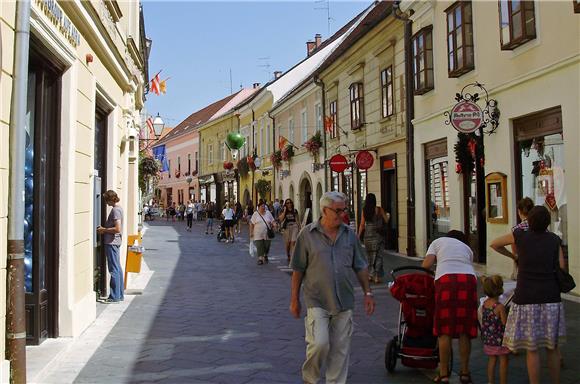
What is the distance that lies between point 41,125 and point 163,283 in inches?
239

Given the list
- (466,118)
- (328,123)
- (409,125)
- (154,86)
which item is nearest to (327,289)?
(466,118)

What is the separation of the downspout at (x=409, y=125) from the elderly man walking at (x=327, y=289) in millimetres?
11495

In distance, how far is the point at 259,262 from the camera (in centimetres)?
1552

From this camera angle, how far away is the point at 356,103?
67.8ft

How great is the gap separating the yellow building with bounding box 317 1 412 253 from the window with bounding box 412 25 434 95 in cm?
119

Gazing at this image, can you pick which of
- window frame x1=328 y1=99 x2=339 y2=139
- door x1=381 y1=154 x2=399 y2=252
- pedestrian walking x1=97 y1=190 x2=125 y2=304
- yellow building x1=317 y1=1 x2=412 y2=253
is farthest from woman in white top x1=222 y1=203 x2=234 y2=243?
pedestrian walking x1=97 y1=190 x2=125 y2=304

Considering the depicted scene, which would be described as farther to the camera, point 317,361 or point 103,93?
point 103,93

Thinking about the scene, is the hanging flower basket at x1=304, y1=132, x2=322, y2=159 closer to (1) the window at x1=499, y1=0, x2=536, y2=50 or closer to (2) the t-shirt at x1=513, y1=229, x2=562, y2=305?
(1) the window at x1=499, y1=0, x2=536, y2=50

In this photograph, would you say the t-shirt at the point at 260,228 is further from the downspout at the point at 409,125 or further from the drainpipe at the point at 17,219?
the drainpipe at the point at 17,219

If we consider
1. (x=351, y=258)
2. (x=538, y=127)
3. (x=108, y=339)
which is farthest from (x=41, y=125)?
(x=538, y=127)

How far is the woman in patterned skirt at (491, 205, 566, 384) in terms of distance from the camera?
15.6ft

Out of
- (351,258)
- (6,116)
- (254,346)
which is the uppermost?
(6,116)

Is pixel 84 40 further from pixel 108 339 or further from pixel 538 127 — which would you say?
pixel 538 127

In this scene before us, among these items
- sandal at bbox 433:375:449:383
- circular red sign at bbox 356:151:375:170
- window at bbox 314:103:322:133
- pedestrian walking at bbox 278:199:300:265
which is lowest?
sandal at bbox 433:375:449:383
